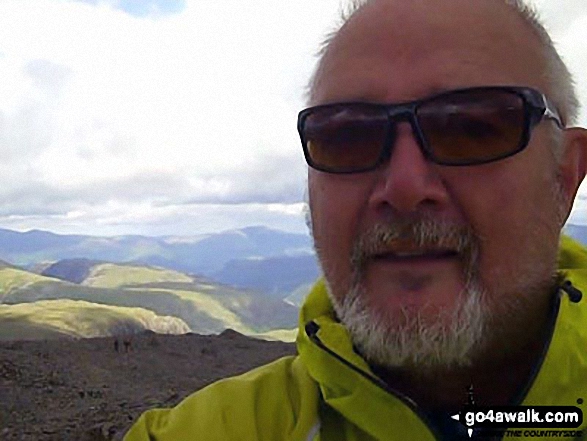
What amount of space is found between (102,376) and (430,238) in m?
16.0

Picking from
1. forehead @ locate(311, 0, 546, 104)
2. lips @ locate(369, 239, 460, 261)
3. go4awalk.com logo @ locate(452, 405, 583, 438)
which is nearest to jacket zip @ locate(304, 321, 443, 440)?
go4awalk.com logo @ locate(452, 405, 583, 438)

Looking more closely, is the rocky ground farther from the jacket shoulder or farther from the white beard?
the white beard

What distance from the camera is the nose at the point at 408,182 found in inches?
76.4

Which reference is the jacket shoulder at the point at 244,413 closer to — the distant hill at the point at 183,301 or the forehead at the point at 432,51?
the forehead at the point at 432,51

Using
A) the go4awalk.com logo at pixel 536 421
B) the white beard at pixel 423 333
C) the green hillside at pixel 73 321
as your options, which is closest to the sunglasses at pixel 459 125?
the white beard at pixel 423 333

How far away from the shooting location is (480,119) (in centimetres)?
204

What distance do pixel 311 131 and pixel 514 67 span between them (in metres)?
0.66

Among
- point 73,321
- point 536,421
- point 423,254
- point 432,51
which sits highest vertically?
point 432,51

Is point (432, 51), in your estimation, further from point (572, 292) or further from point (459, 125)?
point (572, 292)

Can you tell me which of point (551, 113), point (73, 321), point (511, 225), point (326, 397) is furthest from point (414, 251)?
point (73, 321)

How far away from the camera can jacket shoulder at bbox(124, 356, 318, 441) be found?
2.14 metres

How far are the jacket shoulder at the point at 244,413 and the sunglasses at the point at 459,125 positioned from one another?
752 mm

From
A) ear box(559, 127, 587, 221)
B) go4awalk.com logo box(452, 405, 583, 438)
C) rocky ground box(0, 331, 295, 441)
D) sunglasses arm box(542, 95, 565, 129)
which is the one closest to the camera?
go4awalk.com logo box(452, 405, 583, 438)

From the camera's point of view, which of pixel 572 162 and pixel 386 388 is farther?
pixel 572 162
